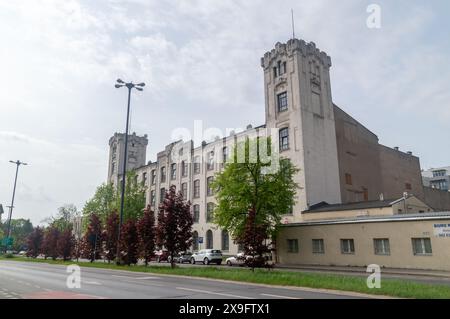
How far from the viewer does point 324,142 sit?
1665 inches

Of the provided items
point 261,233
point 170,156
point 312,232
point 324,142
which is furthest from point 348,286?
point 170,156

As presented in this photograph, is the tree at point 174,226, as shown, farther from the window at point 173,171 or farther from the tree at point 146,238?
the window at point 173,171

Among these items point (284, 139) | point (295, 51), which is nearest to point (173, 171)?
point (284, 139)

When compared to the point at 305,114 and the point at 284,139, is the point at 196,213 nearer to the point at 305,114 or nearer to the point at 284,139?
the point at 284,139

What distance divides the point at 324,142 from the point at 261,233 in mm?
22423

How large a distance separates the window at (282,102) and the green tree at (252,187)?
10.9m

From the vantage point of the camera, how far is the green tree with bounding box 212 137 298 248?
32.2 m

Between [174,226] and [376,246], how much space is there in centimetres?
1601

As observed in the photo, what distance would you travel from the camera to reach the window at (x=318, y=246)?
31956 mm

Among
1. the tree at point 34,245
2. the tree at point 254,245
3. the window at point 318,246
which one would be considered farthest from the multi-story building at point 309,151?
the tree at point 34,245

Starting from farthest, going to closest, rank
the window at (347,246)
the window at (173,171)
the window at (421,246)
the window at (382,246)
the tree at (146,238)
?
the window at (173,171) < the tree at (146,238) < the window at (347,246) < the window at (382,246) < the window at (421,246)

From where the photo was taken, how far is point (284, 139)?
139 feet

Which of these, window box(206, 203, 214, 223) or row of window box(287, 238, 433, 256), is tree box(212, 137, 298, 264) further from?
window box(206, 203, 214, 223)
